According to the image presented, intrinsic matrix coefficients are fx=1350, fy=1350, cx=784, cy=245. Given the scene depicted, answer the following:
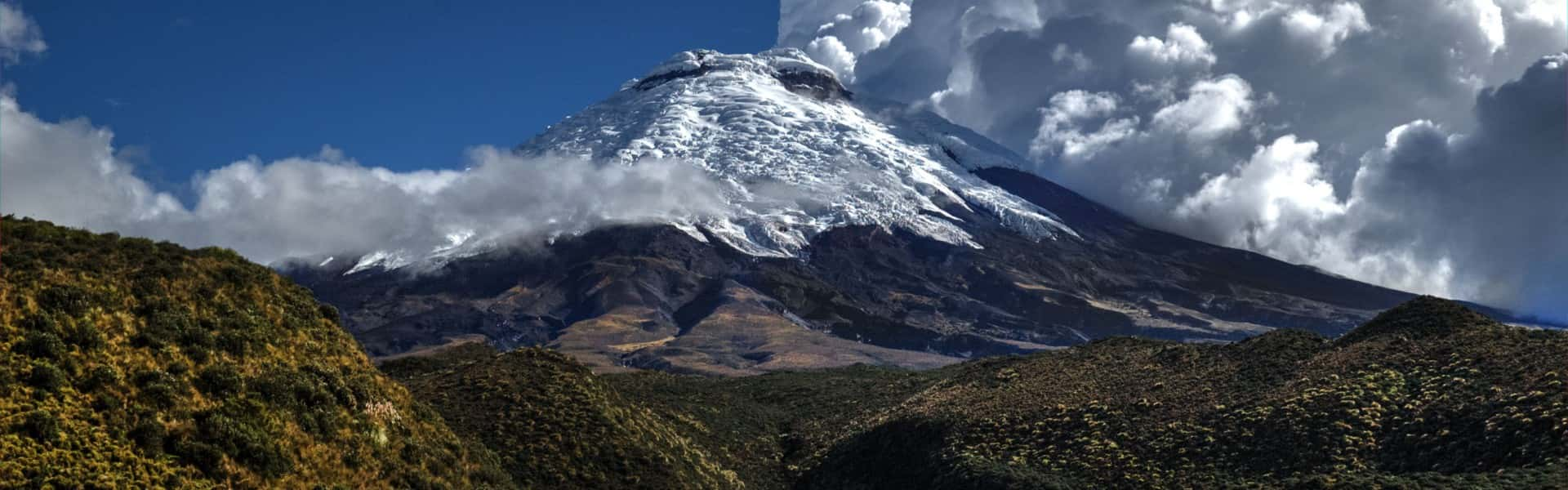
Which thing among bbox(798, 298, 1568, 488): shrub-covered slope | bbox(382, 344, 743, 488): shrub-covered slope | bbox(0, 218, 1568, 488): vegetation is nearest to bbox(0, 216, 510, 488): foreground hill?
bbox(0, 218, 1568, 488): vegetation

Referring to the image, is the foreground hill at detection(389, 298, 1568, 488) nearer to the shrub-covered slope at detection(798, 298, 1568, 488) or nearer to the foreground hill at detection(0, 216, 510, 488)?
the shrub-covered slope at detection(798, 298, 1568, 488)

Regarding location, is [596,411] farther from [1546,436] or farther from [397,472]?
[1546,436]

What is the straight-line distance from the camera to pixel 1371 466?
56.6 meters

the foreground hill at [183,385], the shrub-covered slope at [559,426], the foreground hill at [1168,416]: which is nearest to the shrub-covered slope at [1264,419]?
the foreground hill at [1168,416]

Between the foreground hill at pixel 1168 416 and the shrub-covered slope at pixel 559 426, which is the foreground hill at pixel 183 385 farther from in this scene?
the foreground hill at pixel 1168 416

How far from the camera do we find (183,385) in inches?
1770

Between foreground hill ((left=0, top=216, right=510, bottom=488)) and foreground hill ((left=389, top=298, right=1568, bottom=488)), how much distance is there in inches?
457

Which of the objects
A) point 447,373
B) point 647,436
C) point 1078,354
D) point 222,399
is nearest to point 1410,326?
point 1078,354

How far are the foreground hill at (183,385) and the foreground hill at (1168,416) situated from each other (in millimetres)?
11596

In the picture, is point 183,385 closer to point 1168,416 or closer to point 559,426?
point 559,426

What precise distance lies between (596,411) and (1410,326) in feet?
149

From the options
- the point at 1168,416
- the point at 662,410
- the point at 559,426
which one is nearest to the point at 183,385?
the point at 559,426

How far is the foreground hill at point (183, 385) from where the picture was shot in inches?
1558

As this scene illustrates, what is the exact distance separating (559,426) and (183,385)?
2509cm
